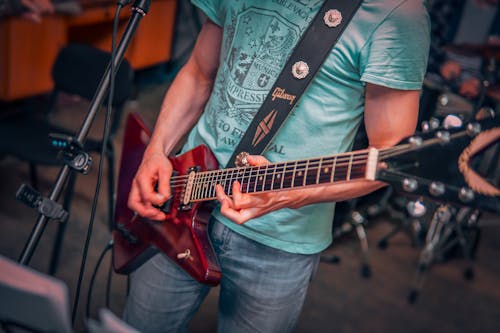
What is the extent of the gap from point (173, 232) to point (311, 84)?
584 mm

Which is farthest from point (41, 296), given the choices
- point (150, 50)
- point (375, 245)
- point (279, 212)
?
point (150, 50)

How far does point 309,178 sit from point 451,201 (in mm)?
333

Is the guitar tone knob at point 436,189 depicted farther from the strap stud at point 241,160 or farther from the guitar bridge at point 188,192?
the guitar bridge at point 188,192

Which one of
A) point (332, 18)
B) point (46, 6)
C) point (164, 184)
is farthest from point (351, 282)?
point (46, 6)

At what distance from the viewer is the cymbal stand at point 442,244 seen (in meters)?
3.64

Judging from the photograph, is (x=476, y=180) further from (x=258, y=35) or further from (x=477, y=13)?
(x=477, y=13)

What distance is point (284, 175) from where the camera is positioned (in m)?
1.41

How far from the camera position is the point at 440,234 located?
3.98 m

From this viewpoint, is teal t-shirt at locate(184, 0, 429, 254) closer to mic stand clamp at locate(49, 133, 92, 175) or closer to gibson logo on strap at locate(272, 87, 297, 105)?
gibson logo on strap at locate(272, 87, 297, 105)

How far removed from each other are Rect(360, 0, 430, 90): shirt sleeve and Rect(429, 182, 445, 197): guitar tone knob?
0.31 m

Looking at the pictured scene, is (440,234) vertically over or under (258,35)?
under

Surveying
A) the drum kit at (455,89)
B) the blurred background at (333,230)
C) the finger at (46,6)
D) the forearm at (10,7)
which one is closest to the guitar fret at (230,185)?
the blurred background at (333,230)

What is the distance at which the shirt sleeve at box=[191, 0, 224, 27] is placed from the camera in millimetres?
1724

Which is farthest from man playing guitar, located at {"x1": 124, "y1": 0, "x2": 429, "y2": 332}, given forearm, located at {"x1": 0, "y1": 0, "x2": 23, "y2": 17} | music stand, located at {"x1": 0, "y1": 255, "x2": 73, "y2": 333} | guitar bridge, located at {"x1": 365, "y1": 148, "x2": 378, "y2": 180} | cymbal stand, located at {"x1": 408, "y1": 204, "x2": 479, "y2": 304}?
forearm, located at {"x1": 0, "y1": 0, "x2": 23, "y2": 17}
